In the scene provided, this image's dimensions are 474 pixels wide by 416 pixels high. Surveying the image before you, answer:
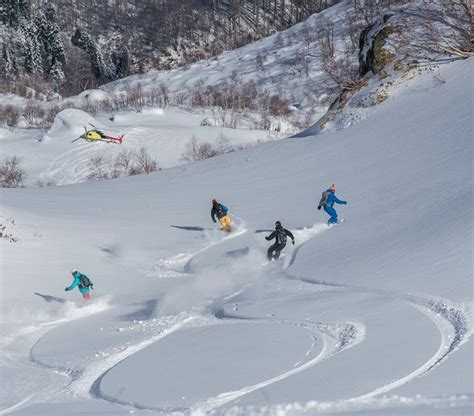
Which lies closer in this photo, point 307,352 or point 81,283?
point 307,352

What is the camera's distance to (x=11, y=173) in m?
48.7

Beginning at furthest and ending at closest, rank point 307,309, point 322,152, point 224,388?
point 322,152, point 307,309, point 224,388

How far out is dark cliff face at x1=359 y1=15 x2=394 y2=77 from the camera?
92.1 feet

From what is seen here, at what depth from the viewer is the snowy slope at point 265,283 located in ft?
24.1

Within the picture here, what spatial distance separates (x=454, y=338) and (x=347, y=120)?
1886 centimetres

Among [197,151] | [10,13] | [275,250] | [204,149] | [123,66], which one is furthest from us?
[123,66]

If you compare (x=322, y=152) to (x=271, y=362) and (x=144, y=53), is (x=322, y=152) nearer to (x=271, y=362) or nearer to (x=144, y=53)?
(x=271, y=362)

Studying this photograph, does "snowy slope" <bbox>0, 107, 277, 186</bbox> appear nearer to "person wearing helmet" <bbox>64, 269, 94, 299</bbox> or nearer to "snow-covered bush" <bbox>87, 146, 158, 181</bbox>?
"snow-covered bush" <bbox>87, 146, 158, 181</bbox>

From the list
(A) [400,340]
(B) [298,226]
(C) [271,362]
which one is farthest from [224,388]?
(B) [298,226]

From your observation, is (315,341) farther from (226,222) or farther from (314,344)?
(226,222)

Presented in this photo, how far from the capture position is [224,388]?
735 centimetres

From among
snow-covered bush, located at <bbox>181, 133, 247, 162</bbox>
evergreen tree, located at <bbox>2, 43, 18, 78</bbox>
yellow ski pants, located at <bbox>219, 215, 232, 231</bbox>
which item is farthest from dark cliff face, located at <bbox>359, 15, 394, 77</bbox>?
evergreen tree, located at <bbox>2, 43, 18, 78</bbox>

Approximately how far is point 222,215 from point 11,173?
35.2 meters

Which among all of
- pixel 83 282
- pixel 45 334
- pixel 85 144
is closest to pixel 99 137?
pixel 85 144
